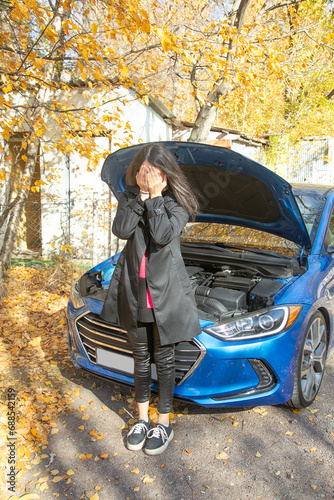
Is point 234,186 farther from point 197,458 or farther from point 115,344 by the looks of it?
point 197,458

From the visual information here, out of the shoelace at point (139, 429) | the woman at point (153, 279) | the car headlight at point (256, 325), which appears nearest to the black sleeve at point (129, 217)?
the woman at point (153, 279)

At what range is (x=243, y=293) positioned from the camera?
2.60m

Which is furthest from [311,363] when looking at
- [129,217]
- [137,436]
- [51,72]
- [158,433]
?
[51,72]

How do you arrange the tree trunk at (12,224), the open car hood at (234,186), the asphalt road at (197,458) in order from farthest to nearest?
the tree trunk at (12,224) → the open car hood at (234,186) → the asphalt road at (197,458)

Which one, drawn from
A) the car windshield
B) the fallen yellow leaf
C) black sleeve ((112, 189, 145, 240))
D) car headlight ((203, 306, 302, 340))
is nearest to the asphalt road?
the fallen yellow leaf

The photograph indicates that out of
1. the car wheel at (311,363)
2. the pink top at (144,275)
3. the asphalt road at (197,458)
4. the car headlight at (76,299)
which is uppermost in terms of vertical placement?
the pink top at (144,275)

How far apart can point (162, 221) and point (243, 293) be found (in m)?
1.01

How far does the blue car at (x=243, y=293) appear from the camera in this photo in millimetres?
2150

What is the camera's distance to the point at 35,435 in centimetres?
232

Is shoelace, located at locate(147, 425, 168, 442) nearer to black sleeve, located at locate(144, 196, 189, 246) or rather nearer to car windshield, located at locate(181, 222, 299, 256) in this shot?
black sleeve, located at locate(144, 196, 189, 246)

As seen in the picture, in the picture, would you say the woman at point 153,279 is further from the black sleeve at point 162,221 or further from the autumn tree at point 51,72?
the autumn tree at point 51,72

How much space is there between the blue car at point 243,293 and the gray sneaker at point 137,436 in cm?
27

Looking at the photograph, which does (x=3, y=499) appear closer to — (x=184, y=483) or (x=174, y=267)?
(x=184, y=483)

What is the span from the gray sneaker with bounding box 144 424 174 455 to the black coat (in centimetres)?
62
